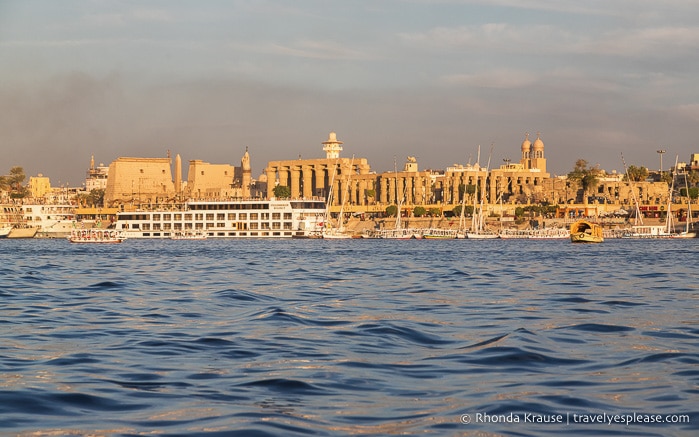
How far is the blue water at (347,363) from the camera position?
12383 millimetres

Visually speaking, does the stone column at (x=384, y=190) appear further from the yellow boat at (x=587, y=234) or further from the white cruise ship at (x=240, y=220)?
the yellow boat at (x=587, y=234)

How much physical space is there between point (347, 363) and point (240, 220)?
12772cm

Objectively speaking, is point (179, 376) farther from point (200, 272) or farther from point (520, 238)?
point (520, 238)

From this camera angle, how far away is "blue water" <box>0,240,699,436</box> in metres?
Result: 12.4

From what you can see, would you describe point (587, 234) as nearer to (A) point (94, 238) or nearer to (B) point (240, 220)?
(B) point (240, 220)

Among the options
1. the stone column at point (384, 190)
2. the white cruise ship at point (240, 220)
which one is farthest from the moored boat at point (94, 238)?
the stone column at point (384, 190)

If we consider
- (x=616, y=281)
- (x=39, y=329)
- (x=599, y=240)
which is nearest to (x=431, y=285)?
(x=616, y=281)

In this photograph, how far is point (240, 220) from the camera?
144 m

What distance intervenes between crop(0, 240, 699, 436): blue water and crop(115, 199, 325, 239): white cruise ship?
10861 cm

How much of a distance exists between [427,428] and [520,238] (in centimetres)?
12969

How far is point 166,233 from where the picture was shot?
147250mm

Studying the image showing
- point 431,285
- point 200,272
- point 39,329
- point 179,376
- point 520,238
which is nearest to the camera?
point 179,376

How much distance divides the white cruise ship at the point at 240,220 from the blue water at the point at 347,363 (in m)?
109

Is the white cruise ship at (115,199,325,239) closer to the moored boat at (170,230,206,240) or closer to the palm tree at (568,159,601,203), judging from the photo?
the moored boat at (170,230,206,240)
